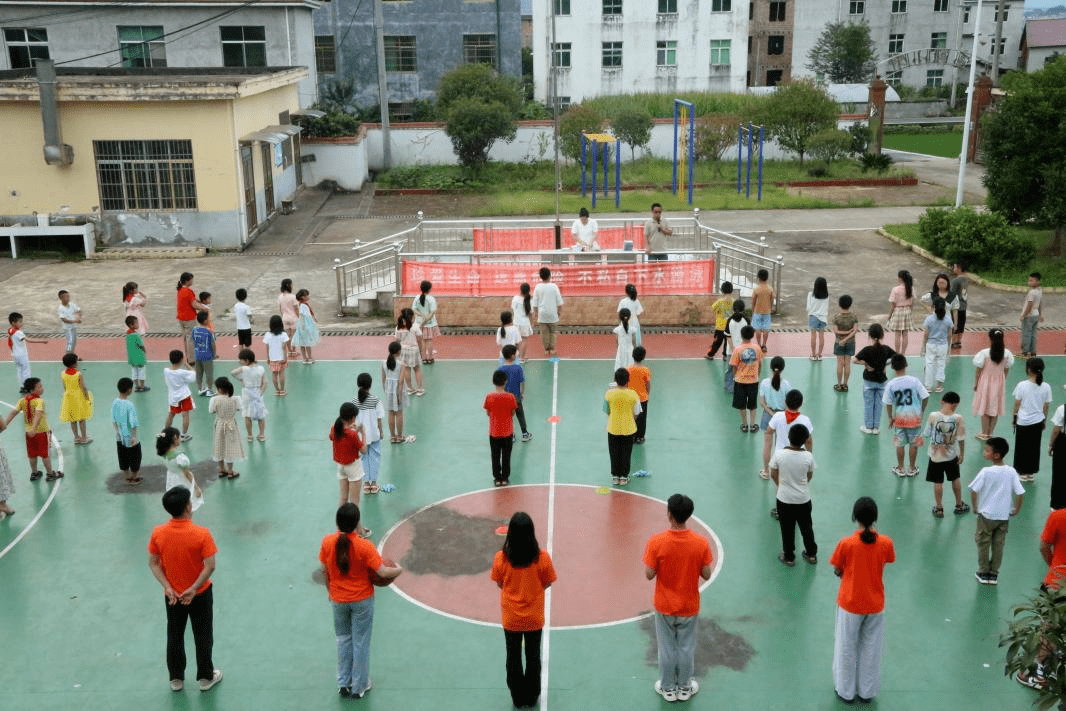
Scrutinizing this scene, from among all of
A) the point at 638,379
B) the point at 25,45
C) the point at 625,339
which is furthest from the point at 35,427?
the point at 25,45

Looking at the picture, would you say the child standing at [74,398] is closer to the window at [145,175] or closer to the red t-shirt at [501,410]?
the red t-shirt at [501,410]

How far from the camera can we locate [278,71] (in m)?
32.5

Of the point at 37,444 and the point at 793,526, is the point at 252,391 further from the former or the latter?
the point at 793,526

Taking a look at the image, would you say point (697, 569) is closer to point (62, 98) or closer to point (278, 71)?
point (62, 98)

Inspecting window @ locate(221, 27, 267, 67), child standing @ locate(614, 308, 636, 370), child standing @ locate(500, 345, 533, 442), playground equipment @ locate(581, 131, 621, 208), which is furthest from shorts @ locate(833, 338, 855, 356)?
window @ locate(221, 27, 267, 67)

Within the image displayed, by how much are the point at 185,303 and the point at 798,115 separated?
2739 centimetres

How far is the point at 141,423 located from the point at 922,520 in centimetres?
1025

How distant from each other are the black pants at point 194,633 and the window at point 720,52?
147ft

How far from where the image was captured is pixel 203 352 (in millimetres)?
14781

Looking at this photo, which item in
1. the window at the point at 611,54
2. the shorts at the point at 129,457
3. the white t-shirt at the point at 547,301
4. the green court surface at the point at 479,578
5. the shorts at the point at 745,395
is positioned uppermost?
the window at the point at 611,54

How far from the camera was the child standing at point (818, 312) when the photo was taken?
15914 millimetres

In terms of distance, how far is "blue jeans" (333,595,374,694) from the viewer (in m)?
7.64

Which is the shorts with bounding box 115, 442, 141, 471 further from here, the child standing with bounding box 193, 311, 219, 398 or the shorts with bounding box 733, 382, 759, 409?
the shorts with bounding box 733, 382, 759, 409

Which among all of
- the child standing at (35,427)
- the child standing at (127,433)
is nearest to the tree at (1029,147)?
the child standing at (127,433)
